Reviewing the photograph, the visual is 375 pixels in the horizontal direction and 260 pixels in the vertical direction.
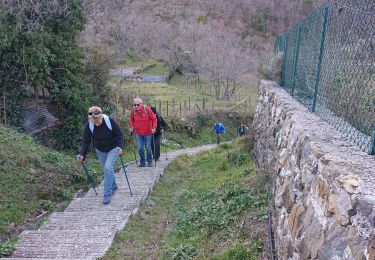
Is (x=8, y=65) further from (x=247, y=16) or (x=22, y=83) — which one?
(x=247, y=16)

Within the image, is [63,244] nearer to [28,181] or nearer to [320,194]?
[28,181]

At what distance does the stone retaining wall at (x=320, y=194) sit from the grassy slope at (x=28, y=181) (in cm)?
458

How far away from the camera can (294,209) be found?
4191 millimetres

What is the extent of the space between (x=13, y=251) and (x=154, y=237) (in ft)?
6.93

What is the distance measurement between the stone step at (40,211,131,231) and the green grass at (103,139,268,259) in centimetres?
20

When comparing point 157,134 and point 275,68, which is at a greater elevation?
point 275,68

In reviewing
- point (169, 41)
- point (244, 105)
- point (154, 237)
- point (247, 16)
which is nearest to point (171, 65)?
point (169, 41)

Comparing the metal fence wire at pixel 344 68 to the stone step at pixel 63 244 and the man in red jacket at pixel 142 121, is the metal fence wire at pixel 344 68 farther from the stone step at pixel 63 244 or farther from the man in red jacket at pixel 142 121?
the man in red jacket at pixel 142 121

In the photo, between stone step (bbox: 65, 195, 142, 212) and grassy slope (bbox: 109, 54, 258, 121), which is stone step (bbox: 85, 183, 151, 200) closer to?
stone step (bbox: 65, 195, 142, 212)

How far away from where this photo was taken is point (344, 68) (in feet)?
14.3

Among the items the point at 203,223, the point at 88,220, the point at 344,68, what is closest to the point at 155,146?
the point at 88,220

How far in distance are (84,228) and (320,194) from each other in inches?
177

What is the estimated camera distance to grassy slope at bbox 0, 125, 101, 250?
7.30m

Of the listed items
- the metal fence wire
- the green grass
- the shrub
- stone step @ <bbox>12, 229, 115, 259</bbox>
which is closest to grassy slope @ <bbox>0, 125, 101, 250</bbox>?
stone step @ <bbox>12, 229, 115, 259</bbox>
